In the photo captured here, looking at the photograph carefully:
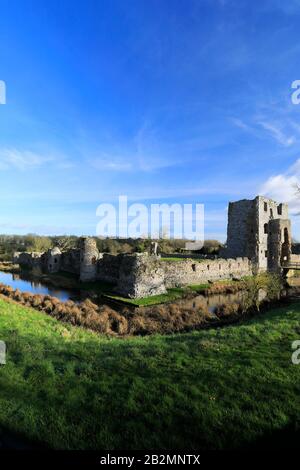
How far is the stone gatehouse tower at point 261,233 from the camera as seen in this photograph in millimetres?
36125

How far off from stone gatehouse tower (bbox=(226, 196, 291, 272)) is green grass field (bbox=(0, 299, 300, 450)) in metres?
29.1

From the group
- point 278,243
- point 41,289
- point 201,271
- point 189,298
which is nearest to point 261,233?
point 278,243

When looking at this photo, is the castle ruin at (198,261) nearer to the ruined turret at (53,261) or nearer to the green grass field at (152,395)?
the ruined turret at (53,261)

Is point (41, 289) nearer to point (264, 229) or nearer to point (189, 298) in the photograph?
point (189, 298)

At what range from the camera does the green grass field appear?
436cm

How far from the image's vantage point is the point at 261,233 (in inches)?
1436

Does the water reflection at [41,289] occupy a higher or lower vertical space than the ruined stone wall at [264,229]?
lower

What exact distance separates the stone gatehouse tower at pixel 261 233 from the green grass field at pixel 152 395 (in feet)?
95.3

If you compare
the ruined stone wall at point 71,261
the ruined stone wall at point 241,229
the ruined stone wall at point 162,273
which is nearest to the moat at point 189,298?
the ruined stone wall at point 162,273

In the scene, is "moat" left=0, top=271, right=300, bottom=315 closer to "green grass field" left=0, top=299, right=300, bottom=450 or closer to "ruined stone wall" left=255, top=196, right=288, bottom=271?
"ruined stone wall" left=255, top=196, right=288, bottom=271
